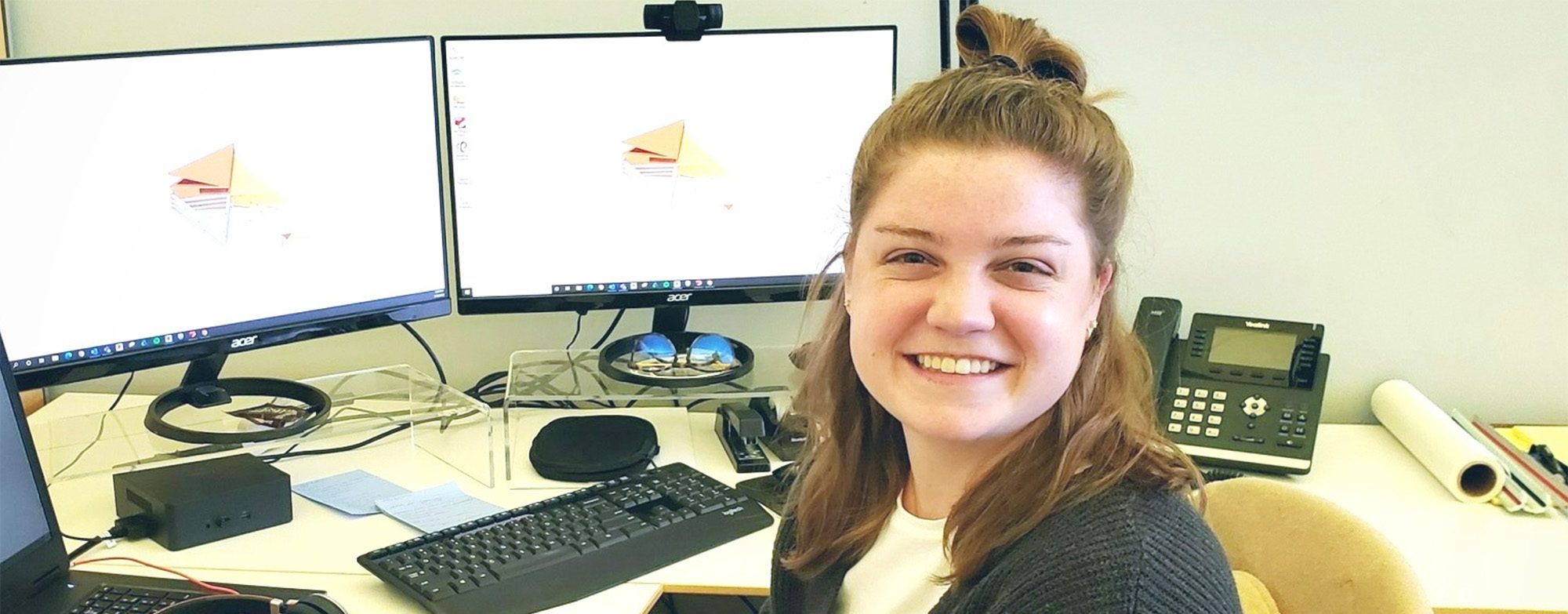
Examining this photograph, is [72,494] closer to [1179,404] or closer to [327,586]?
[327,586]

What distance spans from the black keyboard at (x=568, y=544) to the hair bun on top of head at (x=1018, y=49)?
596mm

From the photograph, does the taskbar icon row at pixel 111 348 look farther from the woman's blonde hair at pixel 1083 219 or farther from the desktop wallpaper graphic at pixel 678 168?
the woman's blonde hair at pixel 1083 219

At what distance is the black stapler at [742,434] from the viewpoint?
1688 mm

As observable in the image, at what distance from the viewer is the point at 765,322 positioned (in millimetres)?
1989

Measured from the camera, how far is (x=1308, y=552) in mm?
1203

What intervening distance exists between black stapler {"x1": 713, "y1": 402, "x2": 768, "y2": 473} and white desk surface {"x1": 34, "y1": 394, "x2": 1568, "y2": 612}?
18mm

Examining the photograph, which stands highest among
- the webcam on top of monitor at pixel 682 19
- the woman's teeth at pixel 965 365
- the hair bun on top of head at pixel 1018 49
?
the webcam on top of monitor at pixel 682 19

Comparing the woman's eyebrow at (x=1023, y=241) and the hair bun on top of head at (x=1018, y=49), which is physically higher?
the hair bun on top of head at (x=1018, y=49)

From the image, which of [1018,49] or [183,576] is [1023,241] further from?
[183,576]

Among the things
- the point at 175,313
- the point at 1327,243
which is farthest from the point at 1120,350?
the point at 175,313

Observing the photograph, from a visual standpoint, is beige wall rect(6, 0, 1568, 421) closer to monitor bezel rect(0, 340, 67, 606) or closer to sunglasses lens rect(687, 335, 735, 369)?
sunglasses lens rect(687, 335, 735, 369)

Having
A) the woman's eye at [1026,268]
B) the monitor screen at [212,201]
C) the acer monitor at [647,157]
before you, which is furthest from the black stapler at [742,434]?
the woman's eye at [1026,268]

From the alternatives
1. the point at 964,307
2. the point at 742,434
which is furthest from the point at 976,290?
the point at 742,434

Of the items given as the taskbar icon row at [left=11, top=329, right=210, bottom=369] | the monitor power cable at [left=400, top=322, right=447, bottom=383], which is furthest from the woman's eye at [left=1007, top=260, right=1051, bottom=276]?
the monitor power cable at [left=400, top=322, right=447, bottom=383]
